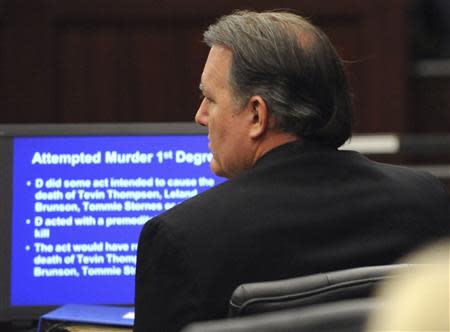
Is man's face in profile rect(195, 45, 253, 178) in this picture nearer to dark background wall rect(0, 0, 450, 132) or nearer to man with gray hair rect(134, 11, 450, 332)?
man with gray hair rect(134, 11, 450, 332)

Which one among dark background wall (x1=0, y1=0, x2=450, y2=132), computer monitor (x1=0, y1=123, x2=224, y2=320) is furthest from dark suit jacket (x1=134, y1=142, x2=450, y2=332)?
dark background wall (x1=0, y1=0, x2=450, y2=132)

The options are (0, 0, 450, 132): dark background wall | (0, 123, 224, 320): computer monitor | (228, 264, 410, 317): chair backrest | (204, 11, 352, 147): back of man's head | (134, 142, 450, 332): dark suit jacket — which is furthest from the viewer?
(0, 0, 450, 132): dark background wall

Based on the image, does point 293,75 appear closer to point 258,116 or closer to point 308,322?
point 258,116

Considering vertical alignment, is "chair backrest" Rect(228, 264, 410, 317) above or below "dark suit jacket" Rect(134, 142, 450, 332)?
below

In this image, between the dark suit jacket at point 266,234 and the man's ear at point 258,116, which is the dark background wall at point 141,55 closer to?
the man's ear at point 258,116

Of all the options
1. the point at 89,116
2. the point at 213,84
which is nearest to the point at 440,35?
the point at 89,116

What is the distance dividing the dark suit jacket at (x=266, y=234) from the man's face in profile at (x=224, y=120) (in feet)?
0.36

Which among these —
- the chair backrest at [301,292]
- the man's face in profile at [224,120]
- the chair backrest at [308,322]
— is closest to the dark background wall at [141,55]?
the man's face in profile at [224,120]

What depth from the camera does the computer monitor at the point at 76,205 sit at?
1.99 metres

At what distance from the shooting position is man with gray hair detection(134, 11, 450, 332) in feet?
4.06

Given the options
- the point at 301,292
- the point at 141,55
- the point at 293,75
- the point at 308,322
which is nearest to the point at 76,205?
the point at 293,75

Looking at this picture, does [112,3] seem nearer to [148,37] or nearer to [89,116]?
[148,37]

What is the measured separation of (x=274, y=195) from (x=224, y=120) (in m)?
0.24

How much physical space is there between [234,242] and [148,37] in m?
3.14
